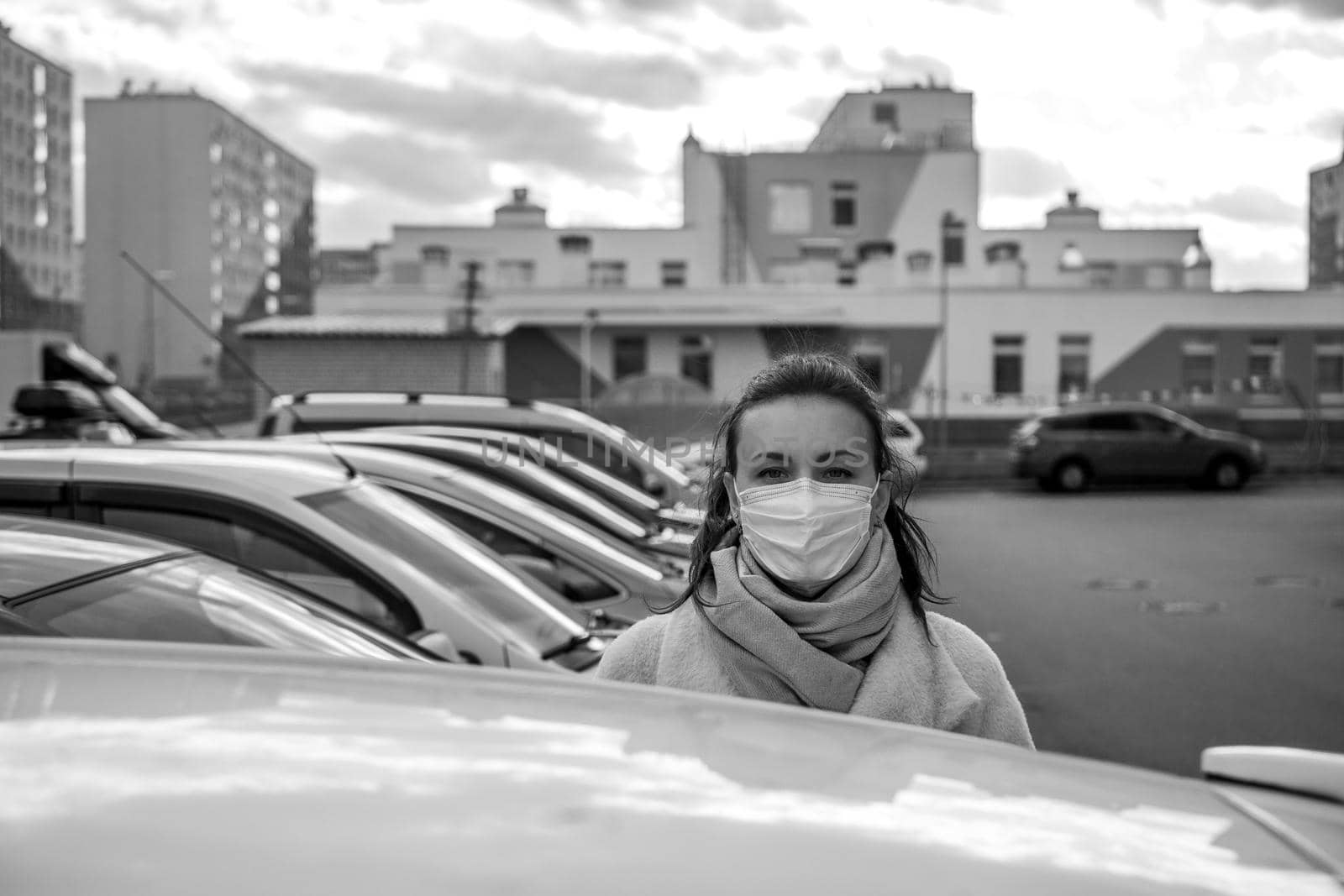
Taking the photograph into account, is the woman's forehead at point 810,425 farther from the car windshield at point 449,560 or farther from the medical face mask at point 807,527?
the car windshield at point 449,560

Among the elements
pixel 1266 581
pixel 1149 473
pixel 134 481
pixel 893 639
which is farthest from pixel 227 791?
pixel 1149 473

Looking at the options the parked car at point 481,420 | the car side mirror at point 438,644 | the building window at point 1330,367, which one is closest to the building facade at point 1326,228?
the building window at point 1330,367

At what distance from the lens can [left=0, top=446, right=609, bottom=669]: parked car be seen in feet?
15.2

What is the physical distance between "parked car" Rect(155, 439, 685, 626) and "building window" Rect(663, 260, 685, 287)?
4767cm

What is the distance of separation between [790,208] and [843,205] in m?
2.02

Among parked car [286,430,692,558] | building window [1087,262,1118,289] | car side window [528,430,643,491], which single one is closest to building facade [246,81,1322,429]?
building window [1087,262,1118,289]

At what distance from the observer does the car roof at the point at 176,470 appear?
4.68m

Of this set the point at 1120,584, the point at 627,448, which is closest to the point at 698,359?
the point at 1120,584

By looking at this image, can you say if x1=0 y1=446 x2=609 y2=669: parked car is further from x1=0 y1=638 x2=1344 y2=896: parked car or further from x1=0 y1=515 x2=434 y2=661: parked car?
x1=0 y1=638 x2=1344 y2=896: parked car

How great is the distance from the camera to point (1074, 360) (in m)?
42.9

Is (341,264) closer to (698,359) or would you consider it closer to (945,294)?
(698,359)

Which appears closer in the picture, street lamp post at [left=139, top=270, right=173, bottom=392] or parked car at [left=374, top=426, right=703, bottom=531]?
parked car at [left=374, top=426, right=703, bottom=531]

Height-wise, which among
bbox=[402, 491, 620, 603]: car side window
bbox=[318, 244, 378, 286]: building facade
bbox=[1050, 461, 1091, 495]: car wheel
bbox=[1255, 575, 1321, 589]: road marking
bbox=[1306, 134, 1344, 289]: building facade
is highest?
bbox=[318, 244, 378, 286]: building facade

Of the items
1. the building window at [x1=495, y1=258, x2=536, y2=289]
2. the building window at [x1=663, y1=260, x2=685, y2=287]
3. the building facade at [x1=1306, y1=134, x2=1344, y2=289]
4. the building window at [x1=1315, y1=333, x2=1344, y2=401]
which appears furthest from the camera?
the building window at [x1=663, y1=260, x2=685, y2=287]
